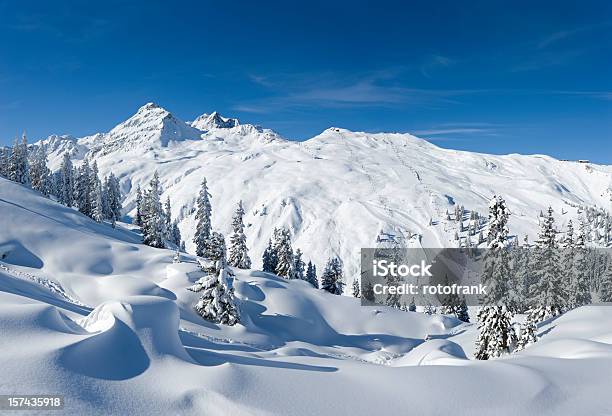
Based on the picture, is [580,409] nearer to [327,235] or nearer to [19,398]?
[19,398]

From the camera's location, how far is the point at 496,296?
24.1 m

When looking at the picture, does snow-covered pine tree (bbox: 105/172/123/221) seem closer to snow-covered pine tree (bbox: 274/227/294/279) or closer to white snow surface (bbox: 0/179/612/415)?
snow-covered pine tree (bbox: 274/227/294/279)

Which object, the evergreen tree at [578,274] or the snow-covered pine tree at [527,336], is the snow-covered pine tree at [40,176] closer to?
the snow-covered pine tree at [527,336]

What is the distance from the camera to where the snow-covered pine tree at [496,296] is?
23.5 meters

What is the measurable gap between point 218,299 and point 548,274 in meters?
28.2

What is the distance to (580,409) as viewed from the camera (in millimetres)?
7258

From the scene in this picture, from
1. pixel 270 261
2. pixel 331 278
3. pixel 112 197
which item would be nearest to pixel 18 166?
pixel 112 197

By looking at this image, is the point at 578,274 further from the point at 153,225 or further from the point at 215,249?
the point at 153,225

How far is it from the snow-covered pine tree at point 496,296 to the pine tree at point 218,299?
714 inches

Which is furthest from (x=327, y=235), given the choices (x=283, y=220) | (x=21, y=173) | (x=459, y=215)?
Result: (x=21, y=173)

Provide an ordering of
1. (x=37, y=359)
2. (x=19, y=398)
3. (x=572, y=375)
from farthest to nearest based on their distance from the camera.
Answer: (x=572, y=375) → (x=37, y=359) → (x=19, y=398)

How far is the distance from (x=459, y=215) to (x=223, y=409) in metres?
205

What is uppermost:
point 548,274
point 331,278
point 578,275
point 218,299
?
point 548,274

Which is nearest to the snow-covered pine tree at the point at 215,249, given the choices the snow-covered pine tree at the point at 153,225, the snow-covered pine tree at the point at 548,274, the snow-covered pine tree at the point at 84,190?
the snow-covered pine tree at the point at 548,274
